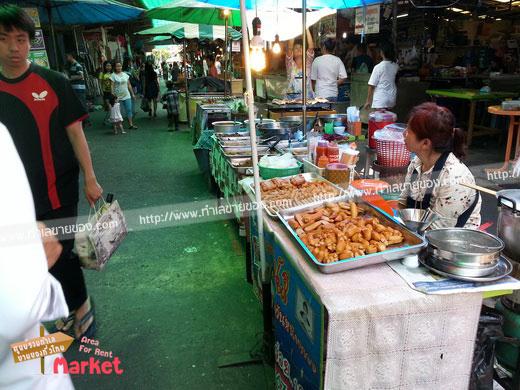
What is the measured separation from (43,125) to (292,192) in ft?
5.82

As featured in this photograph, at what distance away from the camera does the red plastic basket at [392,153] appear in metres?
3.51

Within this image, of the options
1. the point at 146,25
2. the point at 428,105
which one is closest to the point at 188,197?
the point at 428,105

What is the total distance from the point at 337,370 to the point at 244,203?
206cm

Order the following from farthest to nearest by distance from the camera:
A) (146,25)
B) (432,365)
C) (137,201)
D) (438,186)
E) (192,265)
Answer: (146,25), (137,201), (192,265), (438,186), (432,365)

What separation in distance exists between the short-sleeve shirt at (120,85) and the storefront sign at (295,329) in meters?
10.3

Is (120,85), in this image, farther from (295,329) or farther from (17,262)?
(17,262)

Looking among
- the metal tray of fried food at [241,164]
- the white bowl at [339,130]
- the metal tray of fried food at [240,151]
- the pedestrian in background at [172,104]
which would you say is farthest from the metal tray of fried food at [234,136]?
the pedestrian in background at [172,104]

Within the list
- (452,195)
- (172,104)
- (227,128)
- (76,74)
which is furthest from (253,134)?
(76,74)

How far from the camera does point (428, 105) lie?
2.61 metres

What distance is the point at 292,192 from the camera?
2.98 metres

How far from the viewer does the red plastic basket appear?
138 inches

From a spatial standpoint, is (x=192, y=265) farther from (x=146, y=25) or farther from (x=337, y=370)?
(x=146, y=25)

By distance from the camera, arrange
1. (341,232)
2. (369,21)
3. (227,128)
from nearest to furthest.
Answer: (341,232) → (227,128) → (369,21)

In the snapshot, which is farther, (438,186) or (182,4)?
(182,4)
